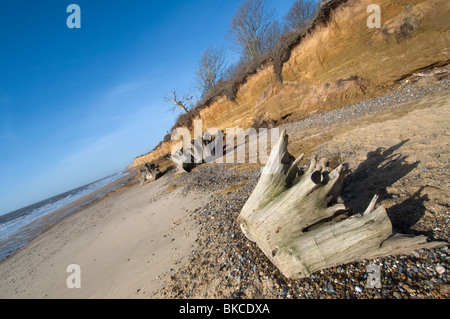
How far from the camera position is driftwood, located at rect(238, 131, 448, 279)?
2.38 metres

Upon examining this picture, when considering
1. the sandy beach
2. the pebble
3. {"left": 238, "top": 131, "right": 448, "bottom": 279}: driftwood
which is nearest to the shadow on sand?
the sandy beach

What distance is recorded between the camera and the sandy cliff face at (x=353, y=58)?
8.33 meters

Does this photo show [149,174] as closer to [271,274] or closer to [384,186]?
[271,274]

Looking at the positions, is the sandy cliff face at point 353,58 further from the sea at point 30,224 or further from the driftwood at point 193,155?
the sea at point 30,224

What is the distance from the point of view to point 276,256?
2.76m

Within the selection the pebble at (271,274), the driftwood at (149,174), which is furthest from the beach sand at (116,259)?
the driftwood at (149,174)

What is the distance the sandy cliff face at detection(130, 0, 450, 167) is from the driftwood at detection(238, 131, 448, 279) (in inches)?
395

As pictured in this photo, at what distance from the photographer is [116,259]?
4824 mm

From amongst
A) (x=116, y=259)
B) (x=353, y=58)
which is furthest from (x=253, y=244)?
(x=353, y=58)

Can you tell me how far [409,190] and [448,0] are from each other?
10.5 metres

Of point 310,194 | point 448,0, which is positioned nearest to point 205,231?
point 310,194
